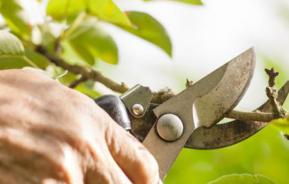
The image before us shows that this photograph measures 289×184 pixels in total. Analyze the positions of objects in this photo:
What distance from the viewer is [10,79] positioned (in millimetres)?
1127

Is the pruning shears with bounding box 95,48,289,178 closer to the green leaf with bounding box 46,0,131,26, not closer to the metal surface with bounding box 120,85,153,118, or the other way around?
the metal surface with bounding box 120,85,153,118

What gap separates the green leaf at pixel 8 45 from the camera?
1.60m

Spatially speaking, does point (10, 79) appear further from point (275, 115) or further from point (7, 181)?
point (275, 115)

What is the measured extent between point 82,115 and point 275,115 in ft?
1.14

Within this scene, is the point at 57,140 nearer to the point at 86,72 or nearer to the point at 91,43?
the point at 86,72

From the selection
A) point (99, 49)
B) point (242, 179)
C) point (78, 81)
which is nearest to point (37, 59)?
point (78, 81)

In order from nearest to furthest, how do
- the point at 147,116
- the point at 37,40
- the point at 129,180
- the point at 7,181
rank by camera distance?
1. the point at 7,181
2. the point at 129,180
3. the point at 147,116
4. the point at 37,40

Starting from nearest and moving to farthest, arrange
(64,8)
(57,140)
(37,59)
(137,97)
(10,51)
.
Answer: (57,140) < (137,97) < (10,51) < (37,59) < (64,8)

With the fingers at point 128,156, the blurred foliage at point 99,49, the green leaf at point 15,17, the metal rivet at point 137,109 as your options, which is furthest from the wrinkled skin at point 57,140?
the green leaf at point 15,17

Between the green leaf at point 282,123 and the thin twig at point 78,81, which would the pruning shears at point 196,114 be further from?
the thin twig at point 78,81

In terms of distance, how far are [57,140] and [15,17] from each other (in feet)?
2.58

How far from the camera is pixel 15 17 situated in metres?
1.82

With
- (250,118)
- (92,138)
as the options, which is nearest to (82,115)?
(92,138)

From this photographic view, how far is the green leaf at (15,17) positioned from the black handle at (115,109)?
55 cm
